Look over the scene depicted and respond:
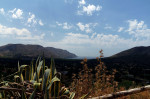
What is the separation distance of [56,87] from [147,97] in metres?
3.57

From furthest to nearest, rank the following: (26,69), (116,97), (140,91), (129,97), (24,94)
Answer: (140,91) < (129,97) < (116,97) < (26,69) < (24,94)

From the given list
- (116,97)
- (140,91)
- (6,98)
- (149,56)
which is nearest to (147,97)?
(140,91)

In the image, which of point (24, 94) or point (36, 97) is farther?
point (36, 97)

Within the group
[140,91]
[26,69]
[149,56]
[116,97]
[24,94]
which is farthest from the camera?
[149,56]

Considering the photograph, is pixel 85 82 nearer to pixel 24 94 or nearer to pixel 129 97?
pixel 129 97

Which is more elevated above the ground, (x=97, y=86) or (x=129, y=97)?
(x=97, y=86)

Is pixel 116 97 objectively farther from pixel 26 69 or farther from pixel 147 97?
pixel 26 69

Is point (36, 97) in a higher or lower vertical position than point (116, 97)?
higher

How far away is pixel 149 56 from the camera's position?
179 ft

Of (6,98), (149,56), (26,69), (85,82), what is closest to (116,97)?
(85,82)

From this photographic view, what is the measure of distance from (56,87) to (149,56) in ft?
204

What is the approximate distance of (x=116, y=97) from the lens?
137 inches

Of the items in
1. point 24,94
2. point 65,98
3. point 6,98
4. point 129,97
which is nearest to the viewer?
point 24,94

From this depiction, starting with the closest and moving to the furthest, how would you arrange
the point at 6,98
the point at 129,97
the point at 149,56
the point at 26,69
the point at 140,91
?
the point at 6,98 < the point at 26,69 < the point at 129,97 < the point at 140,91 < the point at 149,56
